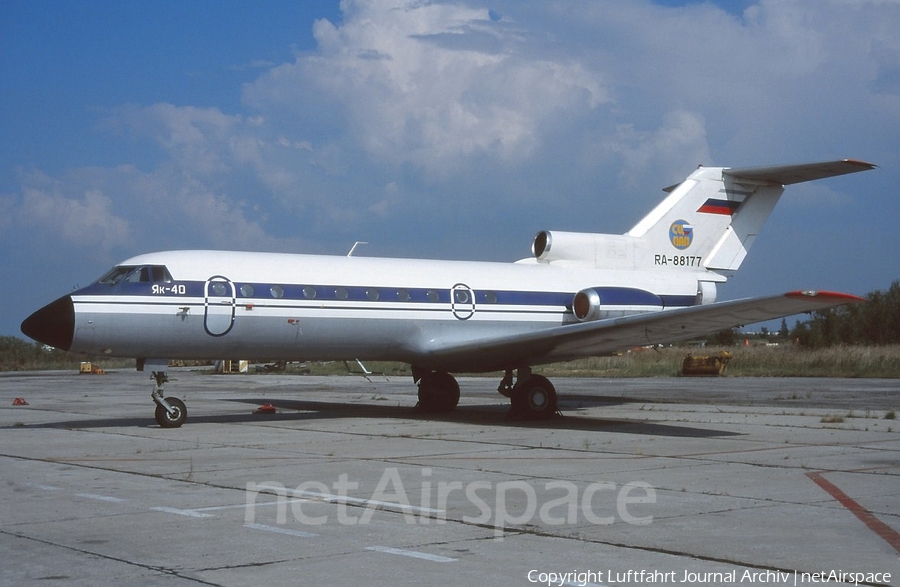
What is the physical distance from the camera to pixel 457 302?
2083cm

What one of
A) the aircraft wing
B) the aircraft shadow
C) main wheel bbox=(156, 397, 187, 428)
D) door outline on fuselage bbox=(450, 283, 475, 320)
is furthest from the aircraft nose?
door outline on fuselage bbox=(450, 283, 475, 320)

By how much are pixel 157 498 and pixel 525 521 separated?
3941 millimetres

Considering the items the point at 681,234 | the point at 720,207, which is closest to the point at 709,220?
the point at 720,207

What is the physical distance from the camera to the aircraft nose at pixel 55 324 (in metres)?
17.1

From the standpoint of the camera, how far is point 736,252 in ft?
78.2

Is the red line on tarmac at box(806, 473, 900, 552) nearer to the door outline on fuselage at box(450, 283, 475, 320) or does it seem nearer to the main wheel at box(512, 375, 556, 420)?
the main wheel at box(512, 375, 556, 420)

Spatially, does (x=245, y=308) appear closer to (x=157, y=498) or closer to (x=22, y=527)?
(x=157, y=498)

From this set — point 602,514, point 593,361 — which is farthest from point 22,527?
point 593,361

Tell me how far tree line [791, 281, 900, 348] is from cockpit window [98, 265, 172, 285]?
5103 centimetres

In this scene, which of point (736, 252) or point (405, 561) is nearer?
point (405, 561)

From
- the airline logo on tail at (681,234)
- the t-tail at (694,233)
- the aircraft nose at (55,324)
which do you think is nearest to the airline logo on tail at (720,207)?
the t-tail at (694,233)

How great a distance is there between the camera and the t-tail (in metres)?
23.2

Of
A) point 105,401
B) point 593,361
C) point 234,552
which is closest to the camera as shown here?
point 234,552

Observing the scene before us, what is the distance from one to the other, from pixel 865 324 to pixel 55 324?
55399mm
